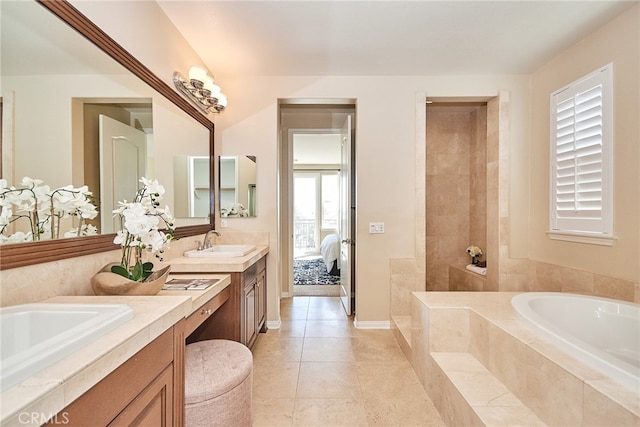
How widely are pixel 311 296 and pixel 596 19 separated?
383cm

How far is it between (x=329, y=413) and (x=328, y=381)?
0.31 meters

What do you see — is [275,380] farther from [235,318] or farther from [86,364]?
[86,364]

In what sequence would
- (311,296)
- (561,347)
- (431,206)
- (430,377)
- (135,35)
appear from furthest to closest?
(311,296), (431,206), (430,377), (135,35), (561,347)

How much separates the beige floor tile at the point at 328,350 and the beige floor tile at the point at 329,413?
1.59ft

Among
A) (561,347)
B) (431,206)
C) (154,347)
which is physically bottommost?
(561,347)

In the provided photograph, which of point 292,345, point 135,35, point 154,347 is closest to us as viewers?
point 154,347

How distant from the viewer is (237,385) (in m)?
1.28

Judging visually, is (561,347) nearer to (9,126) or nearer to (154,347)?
(154,347)

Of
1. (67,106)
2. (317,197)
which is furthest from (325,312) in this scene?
(317,197)

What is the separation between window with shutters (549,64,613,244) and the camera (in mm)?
1992

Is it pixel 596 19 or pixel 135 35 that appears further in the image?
pixel 596 19

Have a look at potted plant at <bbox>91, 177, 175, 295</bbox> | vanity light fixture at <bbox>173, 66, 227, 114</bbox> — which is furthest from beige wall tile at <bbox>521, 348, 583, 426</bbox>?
vanity light fixture at <bbox>173, 66, 227, 114</bbox>

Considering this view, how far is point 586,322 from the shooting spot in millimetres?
1767

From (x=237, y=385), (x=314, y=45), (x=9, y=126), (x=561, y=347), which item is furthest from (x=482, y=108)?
(x=9, y=126)
